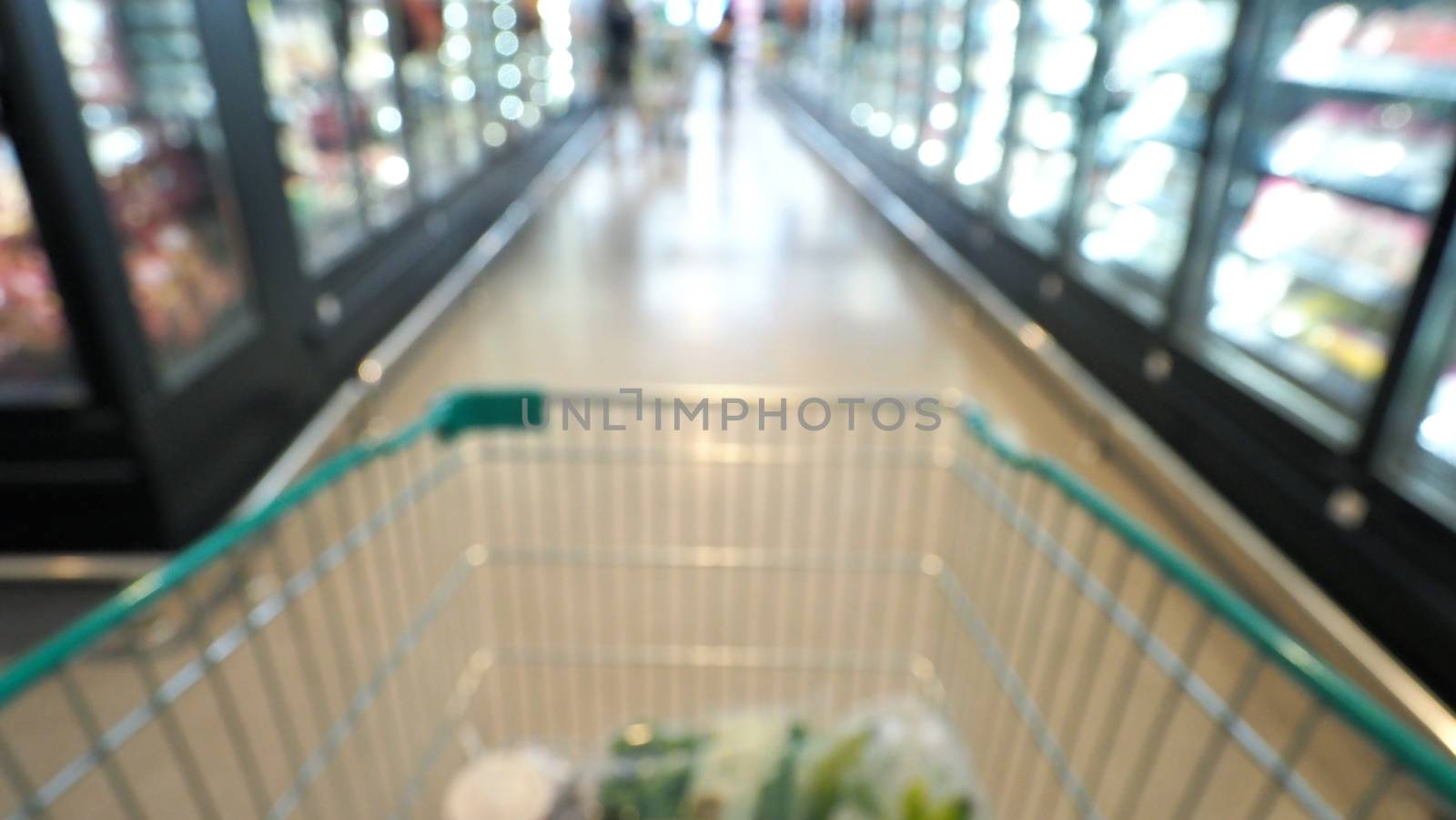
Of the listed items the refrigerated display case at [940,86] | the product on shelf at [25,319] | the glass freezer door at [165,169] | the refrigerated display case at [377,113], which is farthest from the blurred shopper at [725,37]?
the product on shelf at [25,319]

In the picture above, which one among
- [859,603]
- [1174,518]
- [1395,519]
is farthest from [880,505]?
[1395,519]

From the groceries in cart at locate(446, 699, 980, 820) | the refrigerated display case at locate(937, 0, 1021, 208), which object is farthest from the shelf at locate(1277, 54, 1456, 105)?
the groceries in cart at locate(446, 699, 980, 820)

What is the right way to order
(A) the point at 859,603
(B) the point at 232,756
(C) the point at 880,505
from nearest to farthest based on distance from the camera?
(B) the point at 232,756, (A) the point at 859,603, (C) the point at 880,505

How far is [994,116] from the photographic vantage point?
5027mm

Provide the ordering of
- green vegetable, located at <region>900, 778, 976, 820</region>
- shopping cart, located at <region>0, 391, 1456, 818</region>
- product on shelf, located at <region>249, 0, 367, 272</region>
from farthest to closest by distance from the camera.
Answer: product on shelf, located at <region>249, 0, 367, 272</region> < green vegetable, located at <region>900, 778, 976, 820</region> < shopping cart, located at <region>0, 391, 1456, 818</region>

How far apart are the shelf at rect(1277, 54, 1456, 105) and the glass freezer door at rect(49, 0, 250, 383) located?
310 cm

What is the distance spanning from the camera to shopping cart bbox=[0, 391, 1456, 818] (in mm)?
1023

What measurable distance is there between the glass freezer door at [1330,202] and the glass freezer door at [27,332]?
10.4 ft

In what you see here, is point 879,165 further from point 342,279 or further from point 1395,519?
point 1395,519

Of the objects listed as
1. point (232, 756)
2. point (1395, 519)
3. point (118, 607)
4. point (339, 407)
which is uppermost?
point (118, 607)

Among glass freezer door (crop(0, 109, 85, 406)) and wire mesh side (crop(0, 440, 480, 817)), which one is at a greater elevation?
glass freezer door (crop(0, 109, 85, 406))

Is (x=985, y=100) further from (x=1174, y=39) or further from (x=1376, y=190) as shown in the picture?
(x=1376, y=190)

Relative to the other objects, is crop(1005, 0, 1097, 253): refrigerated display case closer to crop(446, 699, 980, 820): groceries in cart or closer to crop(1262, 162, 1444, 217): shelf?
crop(1262, 162, 1444, 217): shelf

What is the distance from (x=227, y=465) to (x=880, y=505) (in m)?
1.89
